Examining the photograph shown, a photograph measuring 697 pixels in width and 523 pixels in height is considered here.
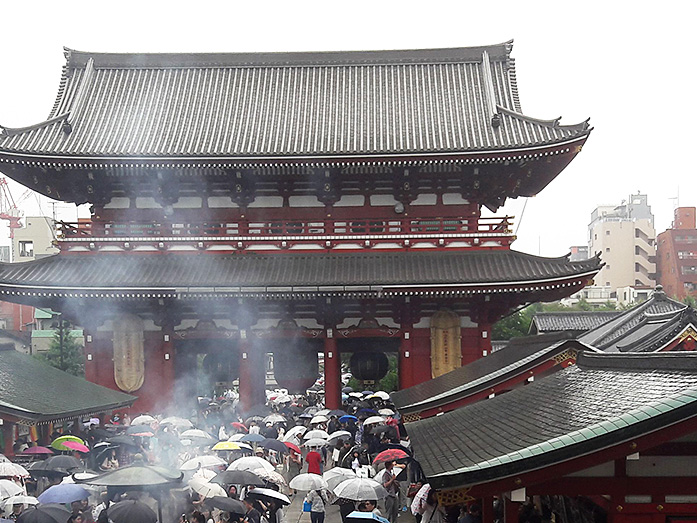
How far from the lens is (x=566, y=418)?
7.73m

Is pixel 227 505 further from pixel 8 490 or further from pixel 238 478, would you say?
pixel 8 490

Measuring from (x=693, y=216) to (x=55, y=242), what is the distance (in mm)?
76714

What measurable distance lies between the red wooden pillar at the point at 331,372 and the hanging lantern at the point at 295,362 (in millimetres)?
1352

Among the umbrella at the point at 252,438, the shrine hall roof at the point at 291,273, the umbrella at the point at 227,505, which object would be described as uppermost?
the shrine hall roof at the point at 291,273

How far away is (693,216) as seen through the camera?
83.2m

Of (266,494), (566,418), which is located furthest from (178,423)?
(566,418)

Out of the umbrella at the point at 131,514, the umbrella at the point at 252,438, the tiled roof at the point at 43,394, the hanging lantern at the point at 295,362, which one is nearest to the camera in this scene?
the umbrella at the point at 131,514

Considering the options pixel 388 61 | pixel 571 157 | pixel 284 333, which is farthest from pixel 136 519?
pixel 388 61

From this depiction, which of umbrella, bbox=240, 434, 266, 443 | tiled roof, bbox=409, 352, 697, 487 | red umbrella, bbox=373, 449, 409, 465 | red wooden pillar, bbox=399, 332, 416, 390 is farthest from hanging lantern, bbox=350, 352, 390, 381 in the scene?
tiled roof, bbox=409, 352, 697, 487

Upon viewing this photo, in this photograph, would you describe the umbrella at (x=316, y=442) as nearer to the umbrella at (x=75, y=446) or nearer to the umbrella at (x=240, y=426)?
the umbrella at (x=240, y=426)

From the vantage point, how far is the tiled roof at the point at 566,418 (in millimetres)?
6383

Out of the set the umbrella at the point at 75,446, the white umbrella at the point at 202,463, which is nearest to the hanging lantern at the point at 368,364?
the umbrella at the point at 75,446

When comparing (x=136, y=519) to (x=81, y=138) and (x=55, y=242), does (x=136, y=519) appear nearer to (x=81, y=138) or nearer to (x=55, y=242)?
(x=55, y=242)

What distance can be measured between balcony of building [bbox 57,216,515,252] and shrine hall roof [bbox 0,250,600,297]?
1.19 ft
